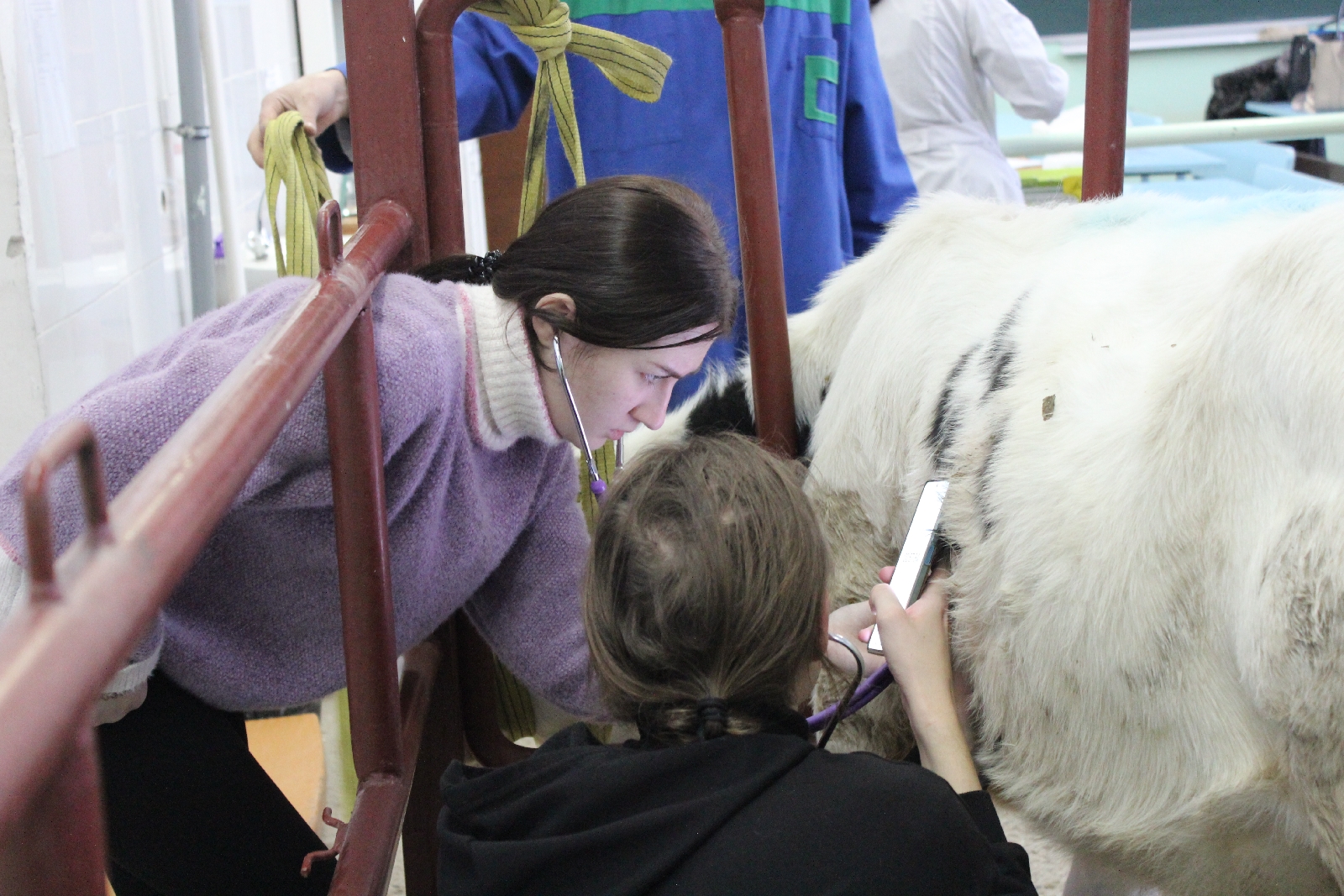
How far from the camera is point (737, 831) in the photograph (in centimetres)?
67

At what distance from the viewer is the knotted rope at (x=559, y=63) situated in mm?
1134

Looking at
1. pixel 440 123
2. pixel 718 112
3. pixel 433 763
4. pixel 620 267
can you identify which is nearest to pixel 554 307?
pixel 620 267

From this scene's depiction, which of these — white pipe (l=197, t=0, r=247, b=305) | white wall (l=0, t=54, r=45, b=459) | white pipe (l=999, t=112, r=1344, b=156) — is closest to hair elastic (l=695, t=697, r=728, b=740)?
white wall (l=0, t=54, r=45, b=459)

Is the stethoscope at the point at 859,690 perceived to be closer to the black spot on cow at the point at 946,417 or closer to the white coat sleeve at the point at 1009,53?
the black spot on cow at the point at 946,417

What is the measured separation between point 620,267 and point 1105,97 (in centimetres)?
63

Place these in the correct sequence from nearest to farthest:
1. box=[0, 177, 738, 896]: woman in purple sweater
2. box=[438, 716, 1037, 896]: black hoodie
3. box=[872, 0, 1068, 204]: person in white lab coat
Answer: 1. box=[438, 716, 1037, 896]: black hoodie
2. box=[0, 177, 738, 896]: woman in purple sweater
3. box=[872, 0, 1068, 204]: person in white lab coat

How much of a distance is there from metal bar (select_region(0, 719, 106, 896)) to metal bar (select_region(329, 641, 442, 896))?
44 centimetres

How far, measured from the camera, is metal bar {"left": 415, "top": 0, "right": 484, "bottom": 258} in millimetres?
1110

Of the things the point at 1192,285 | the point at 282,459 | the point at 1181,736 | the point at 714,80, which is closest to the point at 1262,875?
the point at 1181,736

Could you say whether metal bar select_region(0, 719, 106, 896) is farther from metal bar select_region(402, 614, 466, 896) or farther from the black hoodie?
metal bar select_region(402, 614, 466, 896)

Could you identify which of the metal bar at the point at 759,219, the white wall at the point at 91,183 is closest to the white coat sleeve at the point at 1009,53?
the metal bar at the point at 759,219

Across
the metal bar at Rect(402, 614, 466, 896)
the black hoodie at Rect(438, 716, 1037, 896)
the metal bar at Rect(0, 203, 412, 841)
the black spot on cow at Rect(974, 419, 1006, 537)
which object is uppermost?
the metal bar at Rect(0, 203, 412, 841)

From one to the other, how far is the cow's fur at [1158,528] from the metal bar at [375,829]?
45 cm

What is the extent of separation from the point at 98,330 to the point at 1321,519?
1537mm
